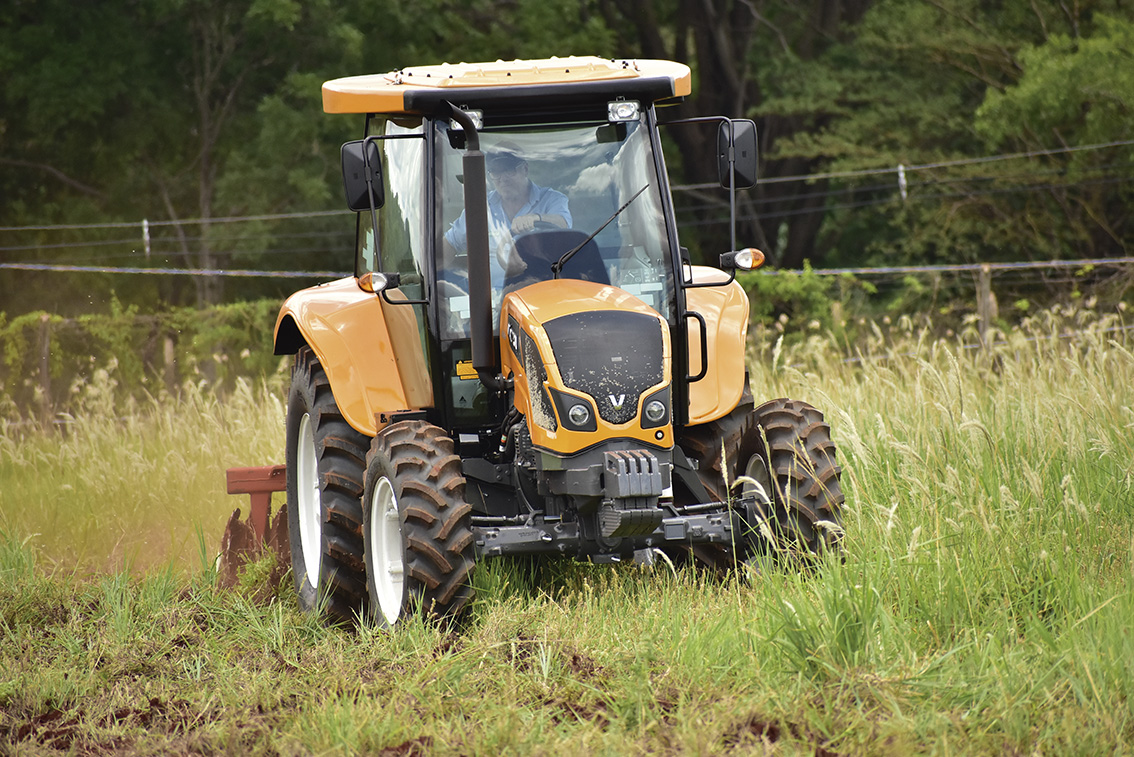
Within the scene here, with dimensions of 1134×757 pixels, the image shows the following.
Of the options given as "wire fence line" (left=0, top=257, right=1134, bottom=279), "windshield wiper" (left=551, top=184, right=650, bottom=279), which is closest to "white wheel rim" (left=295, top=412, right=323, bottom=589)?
"windshield wiper" (left=551, top=184, right=650, bottom=279)

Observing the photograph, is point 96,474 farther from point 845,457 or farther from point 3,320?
point 3,320

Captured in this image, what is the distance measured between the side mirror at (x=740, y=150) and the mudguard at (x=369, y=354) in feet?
4.59

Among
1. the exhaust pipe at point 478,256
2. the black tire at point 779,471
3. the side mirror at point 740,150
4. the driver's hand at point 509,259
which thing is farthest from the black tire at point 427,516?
the side mirror at point 740,150

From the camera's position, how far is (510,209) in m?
5.04

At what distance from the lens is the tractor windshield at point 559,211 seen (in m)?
A: 5.02

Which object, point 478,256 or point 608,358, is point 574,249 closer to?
point 478,256

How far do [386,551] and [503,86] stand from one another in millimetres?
1884

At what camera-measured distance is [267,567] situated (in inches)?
234

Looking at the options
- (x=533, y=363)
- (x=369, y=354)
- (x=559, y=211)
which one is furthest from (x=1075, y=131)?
(x=533, y=363)

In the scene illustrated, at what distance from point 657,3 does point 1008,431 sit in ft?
59.5

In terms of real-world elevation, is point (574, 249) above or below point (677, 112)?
below

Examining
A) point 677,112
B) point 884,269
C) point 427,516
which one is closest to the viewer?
point 427,516

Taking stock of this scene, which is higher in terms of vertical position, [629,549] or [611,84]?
[611,84]

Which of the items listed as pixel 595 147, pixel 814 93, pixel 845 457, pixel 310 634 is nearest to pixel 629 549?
pixel 310 634
